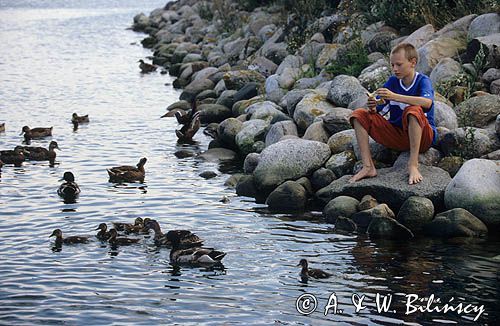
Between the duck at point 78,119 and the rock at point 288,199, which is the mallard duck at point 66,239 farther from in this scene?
the duck at point 78,119

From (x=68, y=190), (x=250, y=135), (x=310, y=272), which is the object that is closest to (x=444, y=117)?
(x=250, y=135)

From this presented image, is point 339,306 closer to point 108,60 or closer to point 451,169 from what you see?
point 451,169

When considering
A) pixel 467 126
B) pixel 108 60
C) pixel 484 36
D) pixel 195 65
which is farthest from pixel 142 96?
pixel 467 126

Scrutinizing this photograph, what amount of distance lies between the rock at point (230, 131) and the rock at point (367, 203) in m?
5.33

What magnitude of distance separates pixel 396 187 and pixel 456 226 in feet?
4.04

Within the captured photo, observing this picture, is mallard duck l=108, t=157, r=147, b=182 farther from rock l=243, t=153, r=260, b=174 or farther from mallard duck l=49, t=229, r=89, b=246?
mallard duck l=49, t=229, r=89, b=246

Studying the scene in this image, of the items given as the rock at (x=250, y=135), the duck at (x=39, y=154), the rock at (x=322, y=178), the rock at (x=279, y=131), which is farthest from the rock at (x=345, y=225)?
the duck at (x=39, y=154)

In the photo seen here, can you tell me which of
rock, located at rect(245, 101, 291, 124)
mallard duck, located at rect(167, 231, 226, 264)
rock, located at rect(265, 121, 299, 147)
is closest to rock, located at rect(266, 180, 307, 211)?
rock, located at rect(265, 121, 299, 147)

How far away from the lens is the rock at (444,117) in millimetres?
13578

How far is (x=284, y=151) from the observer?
46.1ft

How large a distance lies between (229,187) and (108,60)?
19982mm

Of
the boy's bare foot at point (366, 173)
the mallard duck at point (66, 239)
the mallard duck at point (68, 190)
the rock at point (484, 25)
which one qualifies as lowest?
the mallard duck at point (66, 239)

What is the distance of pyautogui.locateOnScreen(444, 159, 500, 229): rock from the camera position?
11656 millimetres

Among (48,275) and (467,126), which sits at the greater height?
(467,126)
